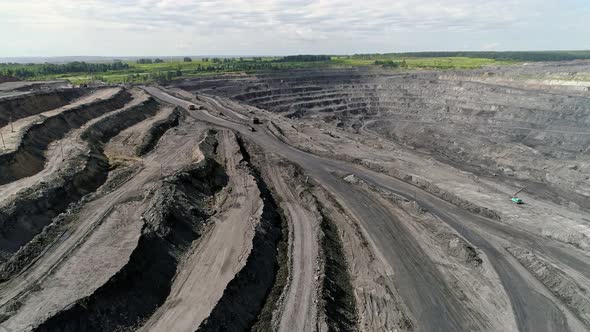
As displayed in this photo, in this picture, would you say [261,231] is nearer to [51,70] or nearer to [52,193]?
[52,193]

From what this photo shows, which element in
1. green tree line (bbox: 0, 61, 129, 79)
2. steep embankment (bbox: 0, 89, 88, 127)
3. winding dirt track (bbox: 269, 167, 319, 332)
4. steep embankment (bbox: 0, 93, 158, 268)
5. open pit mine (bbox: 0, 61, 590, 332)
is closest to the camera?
open pit mine (bbox: 0, 61, 590, 332)

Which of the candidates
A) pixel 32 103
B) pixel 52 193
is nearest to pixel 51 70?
pixel 32 103

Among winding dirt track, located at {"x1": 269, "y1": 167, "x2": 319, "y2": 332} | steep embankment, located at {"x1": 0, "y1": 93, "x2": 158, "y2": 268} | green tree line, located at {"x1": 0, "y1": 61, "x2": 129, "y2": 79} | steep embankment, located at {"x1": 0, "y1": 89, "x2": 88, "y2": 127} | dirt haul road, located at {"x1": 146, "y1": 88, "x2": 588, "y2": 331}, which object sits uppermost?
green tree line, located at {"x1": 0, "y1": 61, "x2": 129, "y2": 79}

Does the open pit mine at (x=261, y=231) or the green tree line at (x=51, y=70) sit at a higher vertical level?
the green tree line at (x=51, y=70)

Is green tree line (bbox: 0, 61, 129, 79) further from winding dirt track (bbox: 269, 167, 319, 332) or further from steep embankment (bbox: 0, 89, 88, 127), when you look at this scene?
winding dirt track (bbox: 269, 167, 319, 332)

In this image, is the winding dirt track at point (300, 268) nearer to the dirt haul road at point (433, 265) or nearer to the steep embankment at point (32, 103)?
the dirt haul road at point (433, 265)

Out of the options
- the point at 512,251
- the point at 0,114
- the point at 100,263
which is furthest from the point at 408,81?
Answer: the point at 100,263

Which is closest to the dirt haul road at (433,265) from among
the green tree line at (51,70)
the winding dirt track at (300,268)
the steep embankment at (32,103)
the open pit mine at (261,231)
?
the open pit mine at (261,231)

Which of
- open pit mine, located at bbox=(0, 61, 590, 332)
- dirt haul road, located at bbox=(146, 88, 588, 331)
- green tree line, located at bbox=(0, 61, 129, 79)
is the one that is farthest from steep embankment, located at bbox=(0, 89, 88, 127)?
green tree line, located at bbox=(0, 61, 129, 79)
